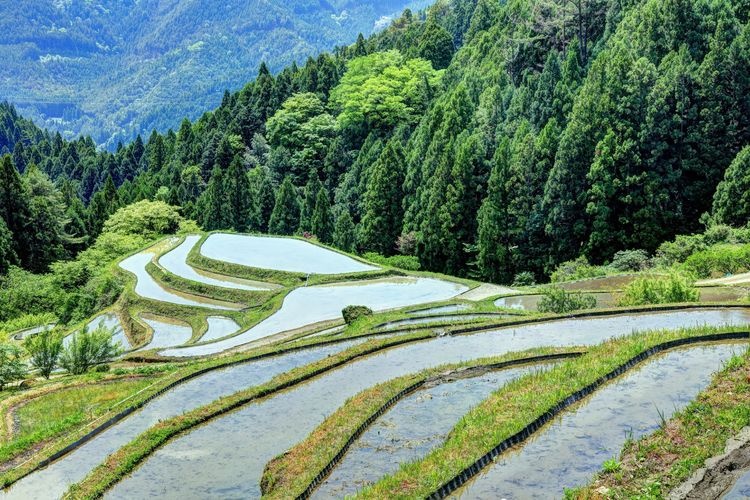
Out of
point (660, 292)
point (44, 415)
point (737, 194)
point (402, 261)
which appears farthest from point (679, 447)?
point (402, 261)

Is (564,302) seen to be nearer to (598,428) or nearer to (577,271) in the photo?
(598,428)

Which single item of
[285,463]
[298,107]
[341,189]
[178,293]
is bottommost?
[285,463]

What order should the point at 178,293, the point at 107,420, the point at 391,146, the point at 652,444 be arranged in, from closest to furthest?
the point at 652,444 < the point at 107,420 < the point at 178,293 < the point at 391,146

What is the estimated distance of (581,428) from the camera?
11.9 m

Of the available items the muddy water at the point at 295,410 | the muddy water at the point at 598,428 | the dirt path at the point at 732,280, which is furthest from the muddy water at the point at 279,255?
the muddy water at the point at 598,428

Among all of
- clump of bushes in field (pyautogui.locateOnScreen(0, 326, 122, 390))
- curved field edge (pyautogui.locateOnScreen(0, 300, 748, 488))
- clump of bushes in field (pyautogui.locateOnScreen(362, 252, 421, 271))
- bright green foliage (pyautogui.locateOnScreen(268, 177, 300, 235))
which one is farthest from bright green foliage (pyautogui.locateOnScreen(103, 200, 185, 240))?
curved field edge (pyautogui.locateOnScreen(0, 300, 748, 488))

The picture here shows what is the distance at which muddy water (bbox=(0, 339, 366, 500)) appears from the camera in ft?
40.9

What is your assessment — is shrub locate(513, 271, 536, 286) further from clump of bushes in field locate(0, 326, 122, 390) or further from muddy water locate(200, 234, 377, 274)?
clump of bushes in field locate(0, 326, 122, 390)

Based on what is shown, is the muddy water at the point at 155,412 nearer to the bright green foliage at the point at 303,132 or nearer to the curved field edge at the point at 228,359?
the curved field edge at the point at 228,359

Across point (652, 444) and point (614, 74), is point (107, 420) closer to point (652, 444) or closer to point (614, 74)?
point (652, 444)

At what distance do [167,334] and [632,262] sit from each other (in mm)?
22670

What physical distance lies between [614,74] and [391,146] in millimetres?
20859

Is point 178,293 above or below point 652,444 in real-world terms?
above

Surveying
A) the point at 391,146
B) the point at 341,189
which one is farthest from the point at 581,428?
the point at 341,189
